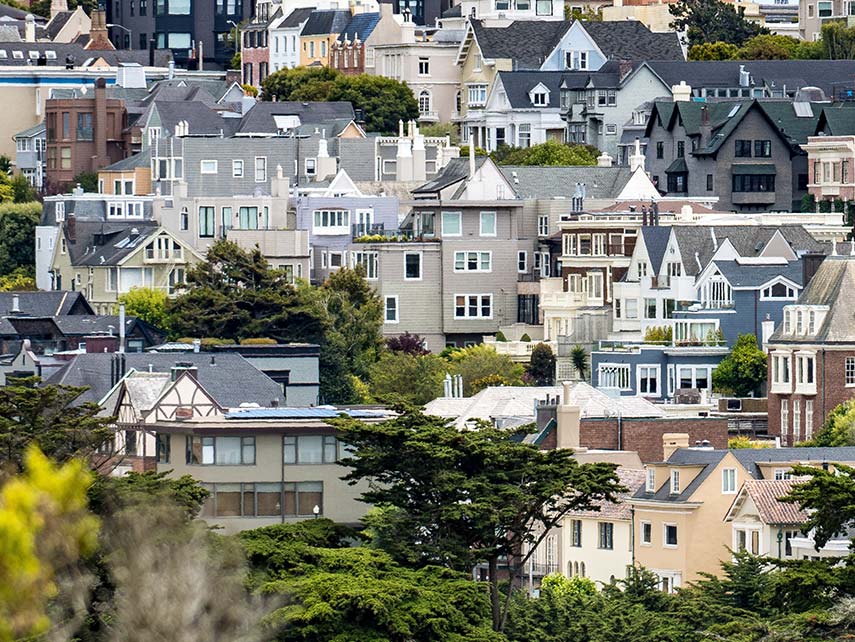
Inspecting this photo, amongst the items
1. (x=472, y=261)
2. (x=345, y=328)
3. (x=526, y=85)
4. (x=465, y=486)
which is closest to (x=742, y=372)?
→ (x=345, y=328)

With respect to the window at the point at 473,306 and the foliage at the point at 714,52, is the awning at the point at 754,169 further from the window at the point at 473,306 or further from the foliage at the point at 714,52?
the foliage at the point at 714,52

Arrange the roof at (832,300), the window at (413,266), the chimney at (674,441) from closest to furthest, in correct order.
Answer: the chimney at (674,441) → the roof at (832,300) → the window at (413,266)

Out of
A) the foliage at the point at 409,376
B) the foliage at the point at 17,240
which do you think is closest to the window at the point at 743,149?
the foliage at the point at 409,376

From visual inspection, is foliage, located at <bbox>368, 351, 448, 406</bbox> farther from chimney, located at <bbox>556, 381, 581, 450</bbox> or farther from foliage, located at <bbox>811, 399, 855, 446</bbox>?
chimney, located at <bbox>556, 381, 581, 450</bbox>

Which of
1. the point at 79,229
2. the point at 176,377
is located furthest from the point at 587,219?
the point at 176,377

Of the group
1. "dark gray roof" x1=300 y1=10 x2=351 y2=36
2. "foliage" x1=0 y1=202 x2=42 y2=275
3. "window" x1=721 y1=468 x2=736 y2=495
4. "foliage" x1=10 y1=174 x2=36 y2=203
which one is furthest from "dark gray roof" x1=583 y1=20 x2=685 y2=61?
"window" x1=721 y1=468 x2=736 y2=495

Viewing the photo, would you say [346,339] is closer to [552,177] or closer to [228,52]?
[552,177]
